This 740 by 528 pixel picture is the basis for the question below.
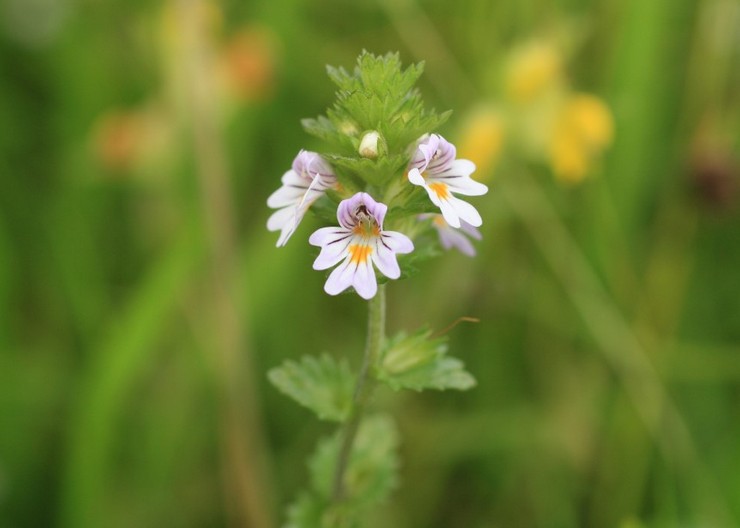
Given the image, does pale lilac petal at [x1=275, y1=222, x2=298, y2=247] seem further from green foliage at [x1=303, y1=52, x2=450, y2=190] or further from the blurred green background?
the blurred green background

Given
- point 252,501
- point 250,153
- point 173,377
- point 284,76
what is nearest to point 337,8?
point 284,76

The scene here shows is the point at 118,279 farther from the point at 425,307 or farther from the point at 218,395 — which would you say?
the point at 425,307

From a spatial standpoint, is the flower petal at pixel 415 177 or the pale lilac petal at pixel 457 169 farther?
the pale lilac petal at pixel 457 169

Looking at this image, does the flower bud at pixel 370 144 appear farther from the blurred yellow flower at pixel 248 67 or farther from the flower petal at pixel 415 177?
the blurred yellow flower at pixel 248 67

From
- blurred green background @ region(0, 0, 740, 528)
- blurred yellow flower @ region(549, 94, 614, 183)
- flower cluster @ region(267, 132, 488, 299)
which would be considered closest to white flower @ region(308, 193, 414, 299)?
flower cluster @ region(267, 132, 488, 299)

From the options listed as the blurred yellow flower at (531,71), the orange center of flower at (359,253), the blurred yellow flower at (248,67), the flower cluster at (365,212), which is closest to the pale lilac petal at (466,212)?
the flower cluster at (365,212)

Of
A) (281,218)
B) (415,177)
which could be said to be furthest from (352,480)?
(415,177)

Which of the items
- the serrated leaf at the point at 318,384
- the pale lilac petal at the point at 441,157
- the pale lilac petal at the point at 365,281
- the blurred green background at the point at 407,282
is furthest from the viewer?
the blurred green background at the point at 407,282
